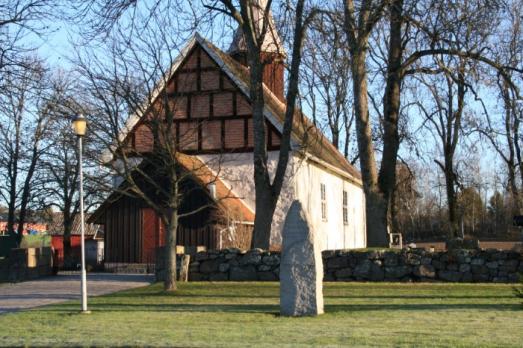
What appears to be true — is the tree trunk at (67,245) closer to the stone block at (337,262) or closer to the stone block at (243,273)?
the stone block at (243,273)

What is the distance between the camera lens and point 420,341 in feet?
29.9

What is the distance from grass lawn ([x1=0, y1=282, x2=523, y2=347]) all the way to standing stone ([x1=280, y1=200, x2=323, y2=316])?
0.39m

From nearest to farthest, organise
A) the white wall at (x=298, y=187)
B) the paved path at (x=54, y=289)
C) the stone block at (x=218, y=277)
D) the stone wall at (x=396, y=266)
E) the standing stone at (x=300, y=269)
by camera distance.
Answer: the standing stone at (x=300, y=269), the paved path at (x=54, y=289), the stone wall at (x=396, y=266), the stone block at (x=218, y=277), the white wall at (x=298, y=187)

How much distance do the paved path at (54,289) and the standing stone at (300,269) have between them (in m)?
6.24

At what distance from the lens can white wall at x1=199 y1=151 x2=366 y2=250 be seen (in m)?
27.6

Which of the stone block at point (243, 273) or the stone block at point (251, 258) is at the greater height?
the stone block at point (251, 258)

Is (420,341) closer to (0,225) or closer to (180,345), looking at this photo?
(180,345)

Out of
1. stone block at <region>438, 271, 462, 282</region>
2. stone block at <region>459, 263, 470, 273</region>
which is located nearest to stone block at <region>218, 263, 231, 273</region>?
stone block at <region>438, 271, 462, 282</region>

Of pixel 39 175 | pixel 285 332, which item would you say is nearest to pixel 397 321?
pixel 285 332

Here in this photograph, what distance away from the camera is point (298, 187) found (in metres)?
28.2

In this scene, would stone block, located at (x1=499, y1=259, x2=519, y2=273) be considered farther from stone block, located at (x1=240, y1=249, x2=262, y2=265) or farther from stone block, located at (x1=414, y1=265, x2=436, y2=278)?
stone block, located at (x1=240, y1=249, x2=262, y2=265)

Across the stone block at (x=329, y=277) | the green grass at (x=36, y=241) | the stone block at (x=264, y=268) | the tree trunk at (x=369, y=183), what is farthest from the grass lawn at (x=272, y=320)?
the green grass at (x=36, y=241)

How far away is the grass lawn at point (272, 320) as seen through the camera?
935cm

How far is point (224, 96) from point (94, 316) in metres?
17.0
